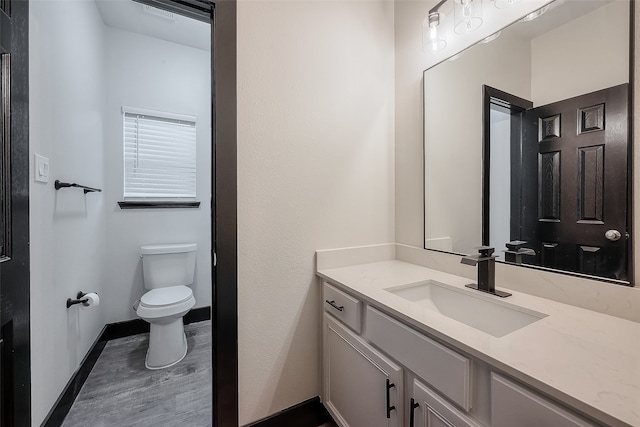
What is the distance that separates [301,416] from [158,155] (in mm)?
2365

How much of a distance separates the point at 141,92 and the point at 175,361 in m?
2.25

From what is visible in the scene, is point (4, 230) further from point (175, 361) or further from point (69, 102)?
point (175, 361)

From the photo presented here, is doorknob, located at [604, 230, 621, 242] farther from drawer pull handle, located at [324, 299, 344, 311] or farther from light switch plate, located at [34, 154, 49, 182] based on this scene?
light switch plate, located at [34, 154, 49, 182]

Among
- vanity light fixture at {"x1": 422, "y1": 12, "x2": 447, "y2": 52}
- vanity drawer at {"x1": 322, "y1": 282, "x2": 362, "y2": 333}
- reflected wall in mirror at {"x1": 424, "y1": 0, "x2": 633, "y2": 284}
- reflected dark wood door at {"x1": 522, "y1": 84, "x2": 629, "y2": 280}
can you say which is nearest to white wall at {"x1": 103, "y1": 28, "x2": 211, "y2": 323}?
vanity drawer at {"x1": 322, "y1": 282, "x2": 362, "y2": 333}

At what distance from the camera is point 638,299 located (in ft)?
2.59

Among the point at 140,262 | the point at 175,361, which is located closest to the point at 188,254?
the point at 140,262

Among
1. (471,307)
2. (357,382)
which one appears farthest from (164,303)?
(471,307)

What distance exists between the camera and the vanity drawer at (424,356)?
2.29 feet

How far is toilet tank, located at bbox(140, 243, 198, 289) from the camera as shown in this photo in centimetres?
228

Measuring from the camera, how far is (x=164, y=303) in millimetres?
1900

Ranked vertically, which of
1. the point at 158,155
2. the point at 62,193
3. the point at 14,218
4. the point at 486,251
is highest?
the point at 158,155

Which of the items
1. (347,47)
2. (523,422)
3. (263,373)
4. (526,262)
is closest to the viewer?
(523,422)

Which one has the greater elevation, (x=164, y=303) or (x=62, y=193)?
(x=62, y=193)

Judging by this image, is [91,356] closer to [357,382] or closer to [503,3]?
[357,382]
